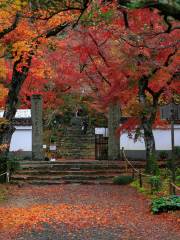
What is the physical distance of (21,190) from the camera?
63.2ft

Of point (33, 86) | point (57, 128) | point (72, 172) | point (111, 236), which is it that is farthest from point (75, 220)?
point (57, 128)

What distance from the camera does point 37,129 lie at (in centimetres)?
2764

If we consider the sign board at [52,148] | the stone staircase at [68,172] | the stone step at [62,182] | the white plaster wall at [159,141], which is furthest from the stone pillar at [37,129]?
the stone step at [62,182]

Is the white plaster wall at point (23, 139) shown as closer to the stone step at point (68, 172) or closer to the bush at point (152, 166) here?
the stone step at point (68, 172)

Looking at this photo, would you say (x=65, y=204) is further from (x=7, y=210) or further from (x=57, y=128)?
(x=57, y=128)

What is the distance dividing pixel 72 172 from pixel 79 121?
47.2ft

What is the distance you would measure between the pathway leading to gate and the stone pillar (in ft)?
30.2

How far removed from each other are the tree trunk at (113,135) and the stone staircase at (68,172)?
171 cm

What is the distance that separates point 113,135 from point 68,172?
5.15m

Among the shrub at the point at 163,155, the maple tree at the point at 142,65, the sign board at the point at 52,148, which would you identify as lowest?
the shrub at the point at 163,155

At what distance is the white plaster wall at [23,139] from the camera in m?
28.8

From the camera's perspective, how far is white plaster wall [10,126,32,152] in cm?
2875

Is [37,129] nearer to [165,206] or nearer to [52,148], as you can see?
[52,148]

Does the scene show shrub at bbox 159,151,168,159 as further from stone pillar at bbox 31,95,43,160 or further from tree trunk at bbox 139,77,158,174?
stone pillar at bbox 31,95,43,160
